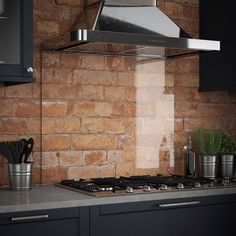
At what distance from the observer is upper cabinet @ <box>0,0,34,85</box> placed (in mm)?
3113

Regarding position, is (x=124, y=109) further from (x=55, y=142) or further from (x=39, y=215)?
(x=39, y=215)

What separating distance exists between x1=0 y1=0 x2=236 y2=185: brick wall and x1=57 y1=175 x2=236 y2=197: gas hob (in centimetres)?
19

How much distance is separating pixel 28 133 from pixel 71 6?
0.86 meters

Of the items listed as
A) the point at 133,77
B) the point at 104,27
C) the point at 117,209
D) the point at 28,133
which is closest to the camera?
the point at 117,209

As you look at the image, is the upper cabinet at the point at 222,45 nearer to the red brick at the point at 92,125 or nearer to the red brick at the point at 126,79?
the red brick at the point at 126,79

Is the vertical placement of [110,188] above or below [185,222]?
above

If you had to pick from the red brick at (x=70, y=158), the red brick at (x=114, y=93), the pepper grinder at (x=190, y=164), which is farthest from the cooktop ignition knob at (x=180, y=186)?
the red brick at (x=114, y=93)

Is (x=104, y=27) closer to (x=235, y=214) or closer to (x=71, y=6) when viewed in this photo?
(x=71, y=6)

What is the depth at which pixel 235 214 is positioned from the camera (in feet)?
11.5

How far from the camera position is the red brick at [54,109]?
3.59 meters

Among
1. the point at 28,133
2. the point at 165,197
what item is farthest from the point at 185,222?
the point at 28,133

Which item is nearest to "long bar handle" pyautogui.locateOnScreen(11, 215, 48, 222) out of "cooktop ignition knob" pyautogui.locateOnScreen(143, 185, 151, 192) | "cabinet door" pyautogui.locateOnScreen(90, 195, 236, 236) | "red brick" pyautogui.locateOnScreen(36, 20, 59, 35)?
"cabinet door" pyautogui.locateOnScreen(90, 195, 236, 236)

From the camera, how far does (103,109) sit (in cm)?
379

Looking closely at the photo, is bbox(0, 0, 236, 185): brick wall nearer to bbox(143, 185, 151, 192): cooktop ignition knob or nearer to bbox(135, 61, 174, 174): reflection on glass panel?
bbox(135, 61, 174, 174): reflection on glass panel
